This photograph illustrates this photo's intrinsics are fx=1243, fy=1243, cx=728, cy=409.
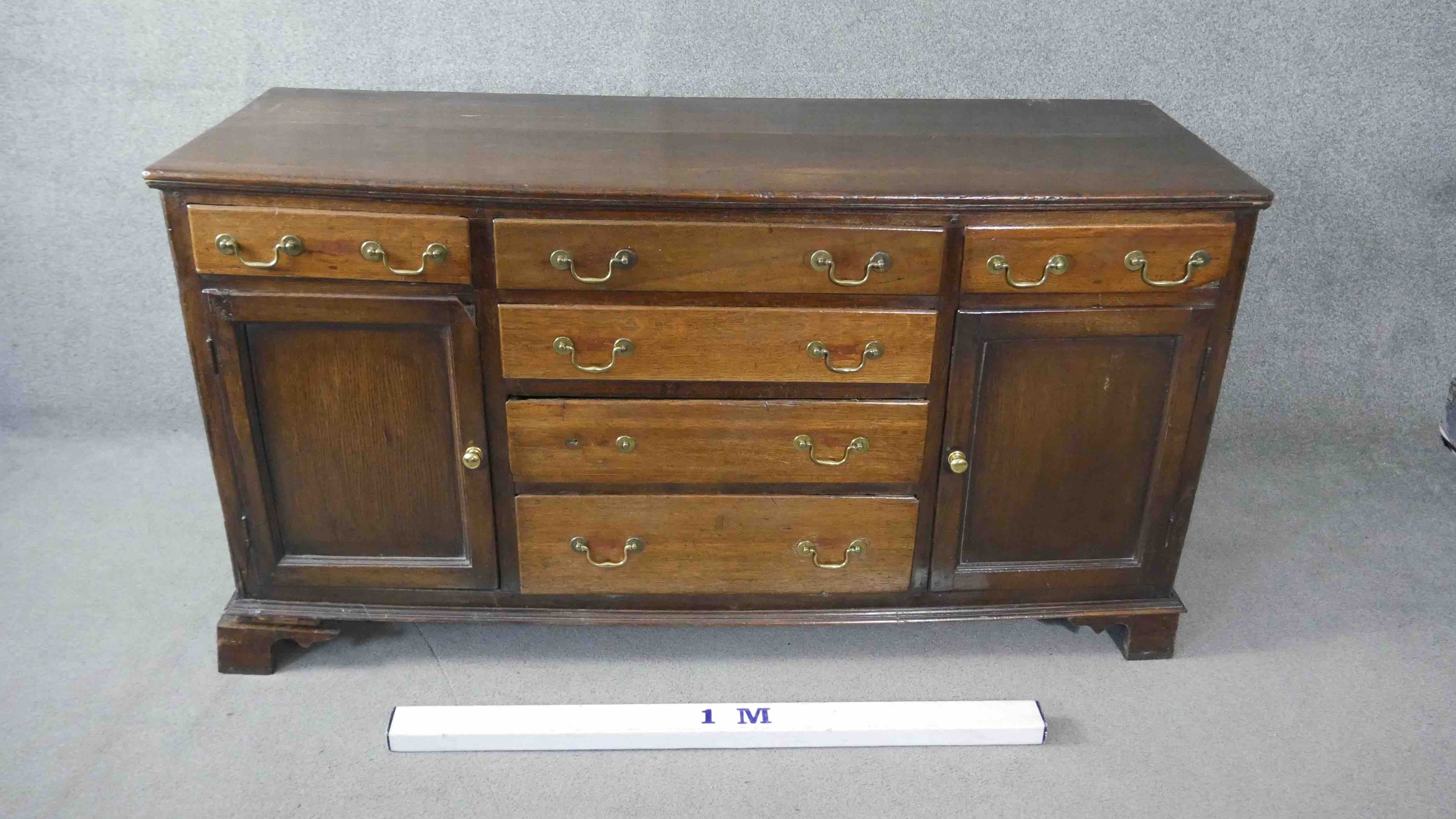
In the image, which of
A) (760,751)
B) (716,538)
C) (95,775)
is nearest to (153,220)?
(95,775)

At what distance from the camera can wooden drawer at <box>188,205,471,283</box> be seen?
1735 mm

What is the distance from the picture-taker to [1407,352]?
2.71 m

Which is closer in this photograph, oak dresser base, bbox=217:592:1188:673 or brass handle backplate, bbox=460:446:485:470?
brass handle backplate, bbox=460:446:485:470

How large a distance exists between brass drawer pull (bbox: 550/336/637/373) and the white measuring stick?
0.55 metres

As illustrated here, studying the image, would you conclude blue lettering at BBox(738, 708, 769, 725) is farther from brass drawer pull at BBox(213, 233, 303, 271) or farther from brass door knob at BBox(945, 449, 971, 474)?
brass drawer pull at BBox(213, 233, 303, 271)

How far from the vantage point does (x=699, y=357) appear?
183cm

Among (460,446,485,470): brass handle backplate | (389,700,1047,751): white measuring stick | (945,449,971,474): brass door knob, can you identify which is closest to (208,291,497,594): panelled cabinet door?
(460,446,485,470): brass handle backplate

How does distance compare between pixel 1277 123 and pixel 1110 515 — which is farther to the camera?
pixel 1277 123

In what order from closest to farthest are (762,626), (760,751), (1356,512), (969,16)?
(760,751) → (762,626) → (969,16) → (1356,512)

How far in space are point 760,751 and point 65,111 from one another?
184 cm

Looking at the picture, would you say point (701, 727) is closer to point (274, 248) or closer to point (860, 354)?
point (860, 354)

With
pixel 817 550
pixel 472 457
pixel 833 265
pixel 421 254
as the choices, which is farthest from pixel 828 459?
pixel 421 254

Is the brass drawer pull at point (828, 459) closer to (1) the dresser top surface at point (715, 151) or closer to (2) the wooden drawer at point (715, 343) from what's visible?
(2) the wooden drawer at point (715, 343)

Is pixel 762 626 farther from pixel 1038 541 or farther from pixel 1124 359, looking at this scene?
pixel 1124 359
